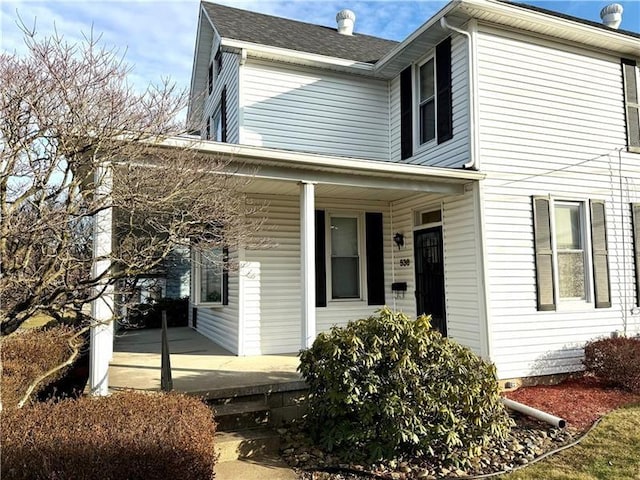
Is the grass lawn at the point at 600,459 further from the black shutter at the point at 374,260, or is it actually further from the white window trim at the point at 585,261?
the black shutter at the point at 374,260

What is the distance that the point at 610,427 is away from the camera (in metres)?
5.18

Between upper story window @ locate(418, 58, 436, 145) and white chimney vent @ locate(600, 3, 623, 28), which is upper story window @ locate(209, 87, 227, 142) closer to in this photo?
upper story window @ locate(418, 58, 436, 145)

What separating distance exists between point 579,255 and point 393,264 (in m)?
3.12

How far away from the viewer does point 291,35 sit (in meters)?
9.84

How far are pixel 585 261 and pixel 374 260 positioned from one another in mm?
3512

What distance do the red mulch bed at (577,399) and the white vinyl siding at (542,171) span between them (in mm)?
364

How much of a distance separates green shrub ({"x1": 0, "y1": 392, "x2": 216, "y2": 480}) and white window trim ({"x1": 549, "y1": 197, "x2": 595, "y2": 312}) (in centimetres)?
590

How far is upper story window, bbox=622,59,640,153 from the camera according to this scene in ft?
26.7

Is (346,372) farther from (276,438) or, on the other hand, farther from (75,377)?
(75,377)

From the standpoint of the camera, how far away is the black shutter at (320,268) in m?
8.11

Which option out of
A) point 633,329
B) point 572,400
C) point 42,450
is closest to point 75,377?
point 42,450

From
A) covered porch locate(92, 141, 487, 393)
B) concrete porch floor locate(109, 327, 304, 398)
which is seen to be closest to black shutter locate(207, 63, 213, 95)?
covered porch locate(92, 141, 487, 393)

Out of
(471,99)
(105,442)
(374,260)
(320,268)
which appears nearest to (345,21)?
(471,99)

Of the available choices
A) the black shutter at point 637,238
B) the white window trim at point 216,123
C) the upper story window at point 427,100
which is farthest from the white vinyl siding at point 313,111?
the black shutter at point 637,238
